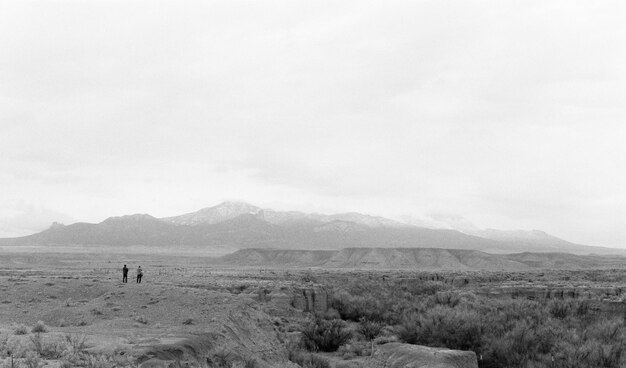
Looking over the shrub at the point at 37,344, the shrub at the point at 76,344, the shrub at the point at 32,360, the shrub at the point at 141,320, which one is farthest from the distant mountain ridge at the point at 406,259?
the shrub at the point at 32,360

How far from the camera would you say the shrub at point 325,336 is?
26703 mm

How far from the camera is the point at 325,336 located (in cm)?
2695

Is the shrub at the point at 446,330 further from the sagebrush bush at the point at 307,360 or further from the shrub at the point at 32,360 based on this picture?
the shrub at the point at 32,360

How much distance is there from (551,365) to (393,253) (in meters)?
118

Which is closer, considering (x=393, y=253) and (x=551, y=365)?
(x=551, y=365)

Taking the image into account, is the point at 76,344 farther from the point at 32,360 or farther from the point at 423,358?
the point at 423,358

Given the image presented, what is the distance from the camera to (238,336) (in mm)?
23609

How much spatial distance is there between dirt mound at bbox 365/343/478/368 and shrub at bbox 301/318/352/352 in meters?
5.65

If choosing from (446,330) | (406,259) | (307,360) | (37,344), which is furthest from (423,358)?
(406,259)

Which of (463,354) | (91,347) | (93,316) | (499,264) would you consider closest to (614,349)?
(463,354)

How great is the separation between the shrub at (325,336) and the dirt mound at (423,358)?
5.65m

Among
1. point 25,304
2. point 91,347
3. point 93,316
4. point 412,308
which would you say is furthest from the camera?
point 412,308

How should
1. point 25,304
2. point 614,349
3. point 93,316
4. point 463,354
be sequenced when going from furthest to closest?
point 25,304 → point 93,316 → point 614,349 → point 463,354

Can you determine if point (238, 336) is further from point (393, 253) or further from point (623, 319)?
point (393, 253)
